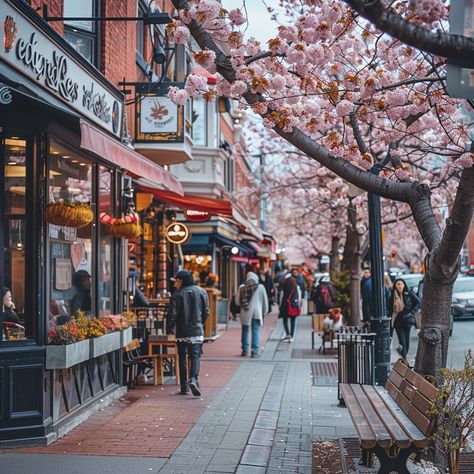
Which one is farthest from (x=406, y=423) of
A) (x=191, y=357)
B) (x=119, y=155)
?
(x=191, y=357)

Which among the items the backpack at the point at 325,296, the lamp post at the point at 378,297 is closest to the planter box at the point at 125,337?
the lamp post at the point at 378,297

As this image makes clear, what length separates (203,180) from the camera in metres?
23.6

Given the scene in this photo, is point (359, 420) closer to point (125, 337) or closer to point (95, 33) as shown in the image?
point (125, 337)

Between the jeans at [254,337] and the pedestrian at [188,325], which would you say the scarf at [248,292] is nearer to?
the jeans at [254,337]

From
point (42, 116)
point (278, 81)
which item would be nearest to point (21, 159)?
point (42, 116)

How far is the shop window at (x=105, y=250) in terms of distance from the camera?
11.5 meters

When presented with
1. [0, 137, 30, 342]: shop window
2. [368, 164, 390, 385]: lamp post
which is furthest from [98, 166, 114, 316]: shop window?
[368, 164, 390, 385]: lamp post

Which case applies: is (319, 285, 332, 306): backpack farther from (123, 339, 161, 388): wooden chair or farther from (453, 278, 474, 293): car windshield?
(123, 339, 161, 388): wooden chair

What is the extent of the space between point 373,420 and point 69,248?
4777 mm

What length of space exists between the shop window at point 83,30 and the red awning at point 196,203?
370 centimetres

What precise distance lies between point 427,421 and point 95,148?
4.47m

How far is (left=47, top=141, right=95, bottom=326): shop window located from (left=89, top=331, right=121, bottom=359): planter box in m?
0.43

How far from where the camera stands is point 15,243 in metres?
8.75

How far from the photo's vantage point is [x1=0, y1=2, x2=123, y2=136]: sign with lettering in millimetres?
8188
